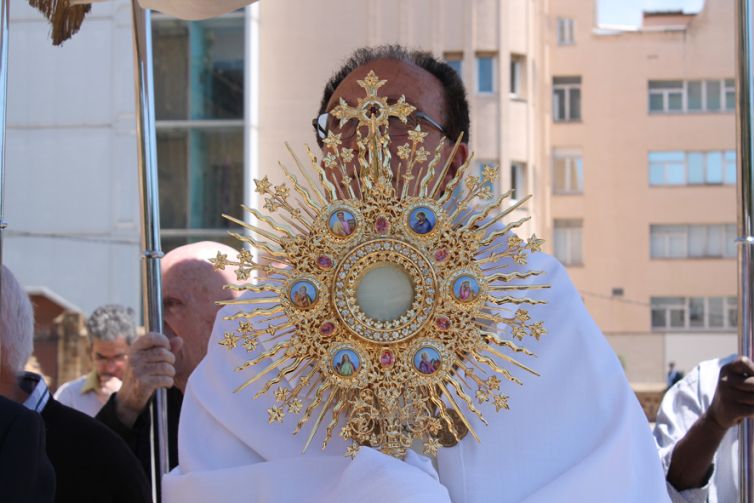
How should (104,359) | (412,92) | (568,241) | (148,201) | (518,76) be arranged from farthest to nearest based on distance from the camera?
(568,241) → (518,76) → (104,359) → (148,201) → (412,92)

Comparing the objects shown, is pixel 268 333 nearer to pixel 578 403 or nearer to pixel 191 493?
pixel 191 493

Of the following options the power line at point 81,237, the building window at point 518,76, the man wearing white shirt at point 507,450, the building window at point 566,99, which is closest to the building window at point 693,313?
the building window at point 566,99

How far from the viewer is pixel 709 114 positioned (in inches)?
1081

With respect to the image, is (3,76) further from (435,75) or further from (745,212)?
(745,212)

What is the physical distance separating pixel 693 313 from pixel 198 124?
14.2 meters

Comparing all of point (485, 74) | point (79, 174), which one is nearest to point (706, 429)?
point (79, 174)

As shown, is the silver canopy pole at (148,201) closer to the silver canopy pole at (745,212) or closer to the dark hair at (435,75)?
the dark hair at (435,75)

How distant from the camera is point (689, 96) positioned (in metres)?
27.5

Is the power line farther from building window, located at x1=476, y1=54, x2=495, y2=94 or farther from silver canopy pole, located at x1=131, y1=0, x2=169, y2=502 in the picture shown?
silver canopy pole, located at x1=131, y1=0, x2=169, y2=502

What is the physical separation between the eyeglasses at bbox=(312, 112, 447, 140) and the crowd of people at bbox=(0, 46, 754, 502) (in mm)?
14

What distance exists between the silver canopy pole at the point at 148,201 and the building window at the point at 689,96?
2541 cm

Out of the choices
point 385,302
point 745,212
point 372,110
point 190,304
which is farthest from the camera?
point 190,304

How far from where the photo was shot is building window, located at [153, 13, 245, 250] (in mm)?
17141

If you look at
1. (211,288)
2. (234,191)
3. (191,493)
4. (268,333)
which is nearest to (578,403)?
(268,333)
